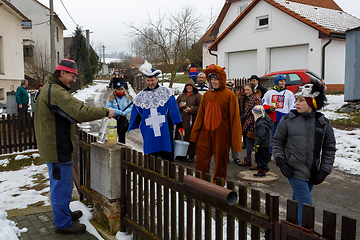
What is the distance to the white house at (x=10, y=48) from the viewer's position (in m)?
19.5

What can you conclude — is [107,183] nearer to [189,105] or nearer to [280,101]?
[189,105]

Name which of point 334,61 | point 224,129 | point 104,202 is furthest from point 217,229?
point 334,61

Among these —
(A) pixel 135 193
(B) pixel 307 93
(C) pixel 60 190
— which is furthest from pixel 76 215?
(B) pixel 307 93

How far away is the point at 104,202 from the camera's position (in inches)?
165

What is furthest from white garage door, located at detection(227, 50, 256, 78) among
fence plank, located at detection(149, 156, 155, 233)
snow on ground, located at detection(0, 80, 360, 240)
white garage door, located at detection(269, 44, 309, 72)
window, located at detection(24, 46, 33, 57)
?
window, located at detection(24, 46, 33, 57)

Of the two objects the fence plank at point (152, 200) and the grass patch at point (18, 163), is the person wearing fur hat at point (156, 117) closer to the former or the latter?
the fence plank at point (152, 200)

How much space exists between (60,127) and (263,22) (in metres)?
20.4

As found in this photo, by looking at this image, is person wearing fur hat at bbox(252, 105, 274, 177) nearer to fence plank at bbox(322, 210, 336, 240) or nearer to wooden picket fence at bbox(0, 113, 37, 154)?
fence plank at bbox(322, 210, 336, 240)

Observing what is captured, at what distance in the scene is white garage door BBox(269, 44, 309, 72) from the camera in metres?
19.3

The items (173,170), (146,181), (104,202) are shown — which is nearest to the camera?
(173,170)

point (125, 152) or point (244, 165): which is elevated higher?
point (125, 152)

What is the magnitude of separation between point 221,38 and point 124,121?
Answer: 18608 mm

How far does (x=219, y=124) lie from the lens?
496cm

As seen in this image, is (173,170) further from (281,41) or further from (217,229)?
(281,41)
